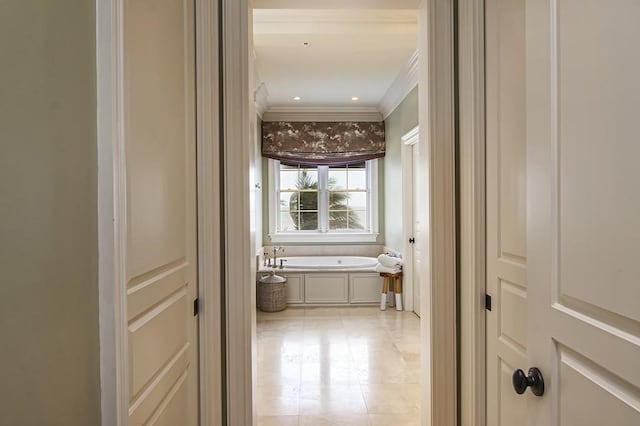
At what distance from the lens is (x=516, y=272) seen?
1323mm

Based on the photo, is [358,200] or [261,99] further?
[358,200]

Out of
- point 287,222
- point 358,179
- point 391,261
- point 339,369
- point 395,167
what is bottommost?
point 339,369

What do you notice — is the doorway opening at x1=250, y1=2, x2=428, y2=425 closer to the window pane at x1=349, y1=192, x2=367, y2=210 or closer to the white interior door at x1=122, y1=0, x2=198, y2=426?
the window pane at x1=349, y1=192, x2=367, y2=210

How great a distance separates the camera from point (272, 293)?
15.9 ft

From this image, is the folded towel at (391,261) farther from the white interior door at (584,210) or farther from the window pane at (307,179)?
the white interior door at (584,210)

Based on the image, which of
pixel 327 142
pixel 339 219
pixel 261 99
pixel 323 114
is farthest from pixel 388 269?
pixel 261 99

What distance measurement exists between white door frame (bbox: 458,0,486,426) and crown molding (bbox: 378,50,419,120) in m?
2.53

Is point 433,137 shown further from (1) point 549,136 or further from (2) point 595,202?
(2) point 595,202

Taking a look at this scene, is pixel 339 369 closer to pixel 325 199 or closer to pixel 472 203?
pixel 472 203

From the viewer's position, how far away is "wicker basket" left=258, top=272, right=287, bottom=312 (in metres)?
4.84

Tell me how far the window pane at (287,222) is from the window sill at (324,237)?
6.2 inches

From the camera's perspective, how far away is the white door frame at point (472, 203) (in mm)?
1527

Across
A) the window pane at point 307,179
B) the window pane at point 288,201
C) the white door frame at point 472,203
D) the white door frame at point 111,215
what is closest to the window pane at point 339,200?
the window pane at point 307,179

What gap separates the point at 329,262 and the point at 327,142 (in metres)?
1.87
